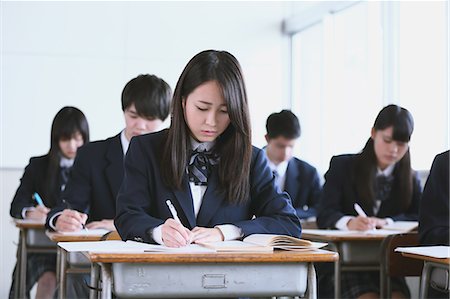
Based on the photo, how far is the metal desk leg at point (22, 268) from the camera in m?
4.27

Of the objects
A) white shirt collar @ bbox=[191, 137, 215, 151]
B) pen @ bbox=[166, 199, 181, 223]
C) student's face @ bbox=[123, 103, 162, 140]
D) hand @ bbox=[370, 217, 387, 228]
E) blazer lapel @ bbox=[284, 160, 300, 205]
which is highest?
student's face @ bbox=[123, 103, 162, 140]

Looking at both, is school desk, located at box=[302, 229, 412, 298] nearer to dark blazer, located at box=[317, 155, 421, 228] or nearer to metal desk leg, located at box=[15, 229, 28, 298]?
dark blazer, located at box=[317, 155, 421, 228]

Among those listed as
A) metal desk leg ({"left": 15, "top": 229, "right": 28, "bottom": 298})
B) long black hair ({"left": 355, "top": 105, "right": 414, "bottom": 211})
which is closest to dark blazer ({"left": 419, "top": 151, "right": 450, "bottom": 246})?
long black hair ({"left": 355, "top": 105, "right": 414, "bottom": 211})

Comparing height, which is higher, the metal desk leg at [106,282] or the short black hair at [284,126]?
the short black hair at [284,126]

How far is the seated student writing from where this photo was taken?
316 cm

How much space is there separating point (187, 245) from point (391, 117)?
216 centimetres

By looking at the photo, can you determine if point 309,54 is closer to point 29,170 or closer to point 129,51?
point 129,51

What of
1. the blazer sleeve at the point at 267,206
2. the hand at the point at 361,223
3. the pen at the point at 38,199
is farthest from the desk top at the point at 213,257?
the pen at the point at 38,199

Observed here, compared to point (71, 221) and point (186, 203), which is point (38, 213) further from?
point (186, 203)

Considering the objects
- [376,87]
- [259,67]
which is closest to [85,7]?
[259,67]

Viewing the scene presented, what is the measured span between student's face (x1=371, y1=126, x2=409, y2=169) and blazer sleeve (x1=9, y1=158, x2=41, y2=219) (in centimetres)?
201

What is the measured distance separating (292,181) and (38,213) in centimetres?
162

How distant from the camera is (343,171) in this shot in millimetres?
4332

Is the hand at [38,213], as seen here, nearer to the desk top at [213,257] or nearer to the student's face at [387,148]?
the student's face at [387,148]
